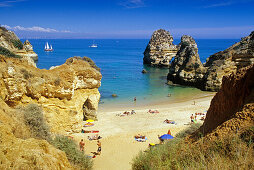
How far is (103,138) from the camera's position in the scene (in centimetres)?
1645

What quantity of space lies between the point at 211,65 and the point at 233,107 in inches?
1370

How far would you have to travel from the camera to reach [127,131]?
18406 mm

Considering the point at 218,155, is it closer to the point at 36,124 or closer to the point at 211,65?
the point at 36,124

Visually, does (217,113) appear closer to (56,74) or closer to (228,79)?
(228,79)

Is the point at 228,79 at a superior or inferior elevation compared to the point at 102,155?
superior

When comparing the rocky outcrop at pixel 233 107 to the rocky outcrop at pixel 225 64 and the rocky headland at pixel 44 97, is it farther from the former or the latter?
the rocky outcrop at pixel 225 64

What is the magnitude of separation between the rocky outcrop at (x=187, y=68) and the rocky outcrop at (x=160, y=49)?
26.4 meters

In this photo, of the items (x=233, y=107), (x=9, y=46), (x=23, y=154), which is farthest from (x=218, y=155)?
(x=9, y=46)

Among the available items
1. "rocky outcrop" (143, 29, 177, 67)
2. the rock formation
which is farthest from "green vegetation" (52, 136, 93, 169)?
"rocky outcrop" (143, 29, 177, 67)

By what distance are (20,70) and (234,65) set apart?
34.2 meters

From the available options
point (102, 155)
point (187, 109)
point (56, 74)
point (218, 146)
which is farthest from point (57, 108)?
point (187, 109)

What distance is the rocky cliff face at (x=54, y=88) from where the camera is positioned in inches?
458

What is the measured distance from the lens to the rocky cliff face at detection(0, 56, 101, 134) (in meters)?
11.6

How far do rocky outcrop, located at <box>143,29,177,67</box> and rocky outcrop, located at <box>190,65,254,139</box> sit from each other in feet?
213
